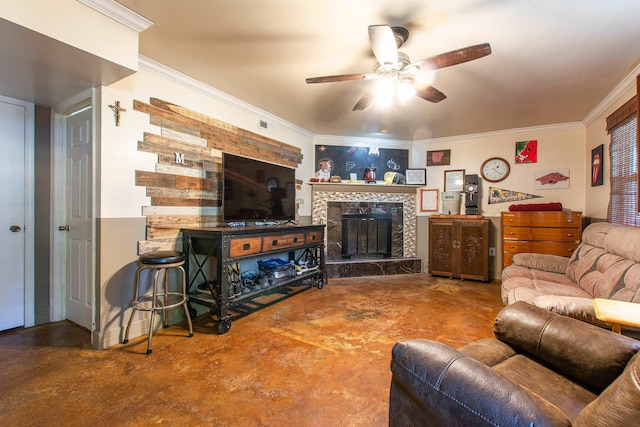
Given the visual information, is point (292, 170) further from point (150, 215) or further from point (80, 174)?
point (80, 174)

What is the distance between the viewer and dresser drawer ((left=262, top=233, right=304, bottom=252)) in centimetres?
295

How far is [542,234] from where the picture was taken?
366 centimetres

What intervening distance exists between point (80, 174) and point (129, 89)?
879 millimetres

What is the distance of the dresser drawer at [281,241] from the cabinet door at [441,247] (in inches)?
89.4

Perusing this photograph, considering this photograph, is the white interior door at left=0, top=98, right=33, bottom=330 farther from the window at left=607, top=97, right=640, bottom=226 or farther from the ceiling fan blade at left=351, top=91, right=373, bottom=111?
the window at left=607, top=97, right=640, bottom=226

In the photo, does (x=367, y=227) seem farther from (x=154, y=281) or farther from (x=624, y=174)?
(x=154, y=281)

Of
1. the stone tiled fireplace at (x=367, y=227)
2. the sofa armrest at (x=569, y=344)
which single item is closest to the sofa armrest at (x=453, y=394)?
the sofa armrest at (x=569, y=344)

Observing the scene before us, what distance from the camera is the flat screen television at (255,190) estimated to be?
2.86 m

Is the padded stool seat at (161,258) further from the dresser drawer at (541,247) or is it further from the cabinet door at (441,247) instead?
the dresser drawer at (541,247)

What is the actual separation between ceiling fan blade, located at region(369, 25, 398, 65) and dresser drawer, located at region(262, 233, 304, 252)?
6.33ft

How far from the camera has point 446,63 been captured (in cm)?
185

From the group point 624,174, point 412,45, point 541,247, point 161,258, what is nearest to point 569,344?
point 412,45

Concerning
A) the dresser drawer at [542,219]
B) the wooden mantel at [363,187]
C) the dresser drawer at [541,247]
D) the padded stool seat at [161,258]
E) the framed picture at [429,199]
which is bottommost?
the dresser drawer at [541,247]

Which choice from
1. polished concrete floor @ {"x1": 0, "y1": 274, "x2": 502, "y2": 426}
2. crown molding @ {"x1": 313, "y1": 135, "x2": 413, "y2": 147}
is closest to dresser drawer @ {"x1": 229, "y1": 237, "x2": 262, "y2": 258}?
polished concrete floor @ {"x1": 0, "y1": 274, "x2": 502, "y2": 426}
